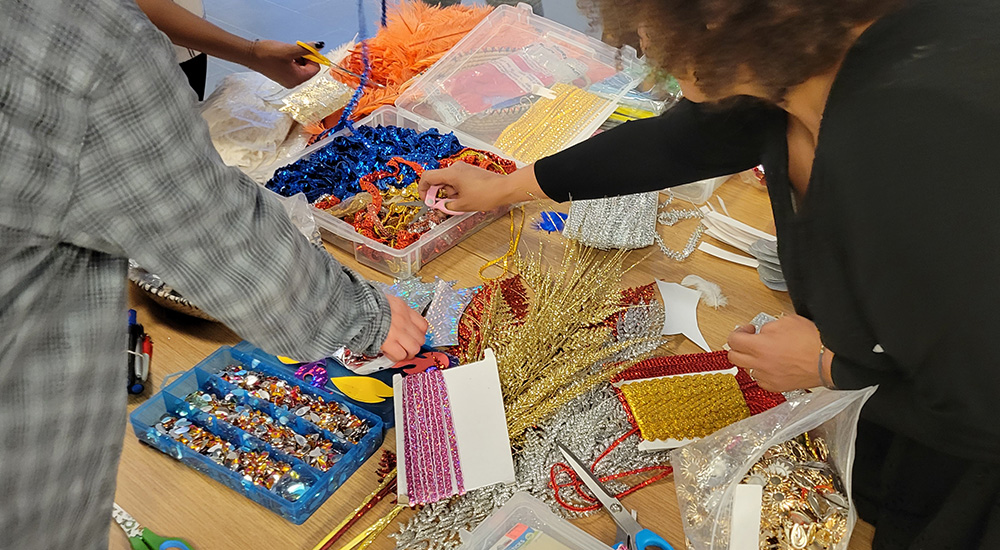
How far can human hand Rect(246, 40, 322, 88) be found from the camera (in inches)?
53.5

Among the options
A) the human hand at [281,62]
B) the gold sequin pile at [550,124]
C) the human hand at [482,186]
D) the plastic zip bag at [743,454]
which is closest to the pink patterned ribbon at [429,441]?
the plastic zip bag at [743,454]

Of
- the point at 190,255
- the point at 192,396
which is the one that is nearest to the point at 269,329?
the point at 190,255

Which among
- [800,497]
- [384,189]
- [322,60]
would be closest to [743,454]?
[800,497]

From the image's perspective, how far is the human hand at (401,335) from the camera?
29.8 inches

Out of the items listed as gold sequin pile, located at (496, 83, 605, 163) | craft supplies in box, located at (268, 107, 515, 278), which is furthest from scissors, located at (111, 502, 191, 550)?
gold sequin pile, located at (496, 83, 605, 163)

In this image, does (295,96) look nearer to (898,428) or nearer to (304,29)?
(898,428)

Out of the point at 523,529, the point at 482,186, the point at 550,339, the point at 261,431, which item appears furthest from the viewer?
the point at 482,186

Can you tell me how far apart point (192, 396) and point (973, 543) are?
816 millimetres

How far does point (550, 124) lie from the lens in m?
1.29

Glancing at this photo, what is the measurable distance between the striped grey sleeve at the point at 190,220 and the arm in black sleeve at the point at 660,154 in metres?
0.44

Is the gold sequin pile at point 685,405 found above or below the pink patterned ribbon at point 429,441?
below

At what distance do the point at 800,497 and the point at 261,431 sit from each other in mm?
561

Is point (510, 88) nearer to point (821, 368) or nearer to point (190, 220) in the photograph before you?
point (821, 368)

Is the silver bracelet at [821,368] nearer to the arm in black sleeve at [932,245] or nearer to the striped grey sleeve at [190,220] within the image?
the arm in black sleeve at [932,245]
